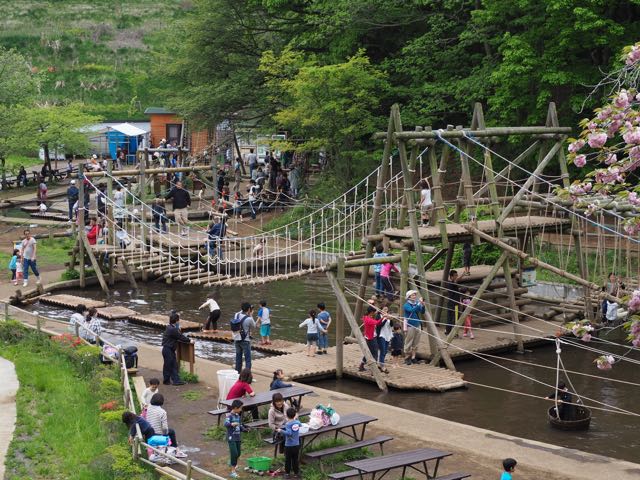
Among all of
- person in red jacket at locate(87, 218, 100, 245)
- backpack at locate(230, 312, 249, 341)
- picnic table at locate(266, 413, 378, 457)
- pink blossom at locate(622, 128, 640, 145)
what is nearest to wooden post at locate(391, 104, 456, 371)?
backpack at locate(230, 312, 249, 341)

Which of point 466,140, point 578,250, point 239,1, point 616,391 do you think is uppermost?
point 239,1

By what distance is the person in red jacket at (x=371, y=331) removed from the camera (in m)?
24.0

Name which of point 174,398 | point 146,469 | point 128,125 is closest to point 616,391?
point 174,398

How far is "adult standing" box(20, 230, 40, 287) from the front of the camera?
114 feet

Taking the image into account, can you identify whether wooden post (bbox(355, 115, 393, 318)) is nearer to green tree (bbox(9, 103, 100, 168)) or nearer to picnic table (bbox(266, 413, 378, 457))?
picnic table (bbox(266, 413, 378, 457))

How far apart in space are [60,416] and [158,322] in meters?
10.5

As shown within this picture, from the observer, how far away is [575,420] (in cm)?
2052

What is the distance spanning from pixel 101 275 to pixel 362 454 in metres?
20.4

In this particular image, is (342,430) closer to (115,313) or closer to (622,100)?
(622,100)

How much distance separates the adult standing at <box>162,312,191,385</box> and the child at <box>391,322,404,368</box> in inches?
202

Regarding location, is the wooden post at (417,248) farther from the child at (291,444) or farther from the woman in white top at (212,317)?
the child at (291,444)

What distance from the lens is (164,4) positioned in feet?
336

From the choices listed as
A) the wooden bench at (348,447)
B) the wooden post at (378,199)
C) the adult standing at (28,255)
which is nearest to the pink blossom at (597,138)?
the wooden bench at (348,447)

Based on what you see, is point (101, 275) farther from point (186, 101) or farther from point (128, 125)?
point (128, 125)
